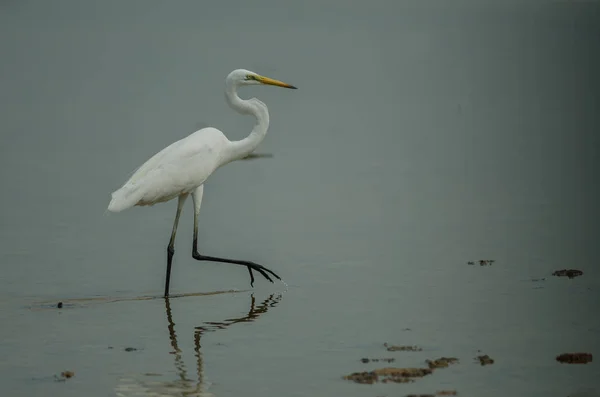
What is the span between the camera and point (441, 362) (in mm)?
7105

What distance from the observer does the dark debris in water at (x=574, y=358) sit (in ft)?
23.6

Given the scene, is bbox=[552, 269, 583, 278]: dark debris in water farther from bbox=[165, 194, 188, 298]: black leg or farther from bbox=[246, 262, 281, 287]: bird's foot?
bbox=[165, 194, 188, 298]: black leg

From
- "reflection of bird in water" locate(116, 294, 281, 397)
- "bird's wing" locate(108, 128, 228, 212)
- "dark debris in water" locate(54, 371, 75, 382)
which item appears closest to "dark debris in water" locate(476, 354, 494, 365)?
"reflection of bird in water" locate(116, 294, 281, 397)

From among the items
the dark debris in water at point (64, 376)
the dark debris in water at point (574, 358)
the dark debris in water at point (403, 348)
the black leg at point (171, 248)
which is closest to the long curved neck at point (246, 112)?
the black leg at point (171, 248)

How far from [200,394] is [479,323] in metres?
2.45

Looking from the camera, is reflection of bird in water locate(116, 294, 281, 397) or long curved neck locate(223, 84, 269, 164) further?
long curved neck locate(223, 84, 269, 164)

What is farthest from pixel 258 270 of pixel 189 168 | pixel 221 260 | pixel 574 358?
pixel 574 358

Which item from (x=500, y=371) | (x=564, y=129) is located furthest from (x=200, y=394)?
(x=564, y=129)

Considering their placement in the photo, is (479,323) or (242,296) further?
(242,296)

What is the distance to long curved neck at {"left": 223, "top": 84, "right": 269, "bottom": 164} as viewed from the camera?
1031cm

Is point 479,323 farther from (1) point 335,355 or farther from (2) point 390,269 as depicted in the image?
(2) point 390,269

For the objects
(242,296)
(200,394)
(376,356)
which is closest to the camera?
(200,394)

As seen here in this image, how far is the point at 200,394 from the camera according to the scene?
6629 millimetres

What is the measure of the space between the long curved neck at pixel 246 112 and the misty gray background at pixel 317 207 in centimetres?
105
